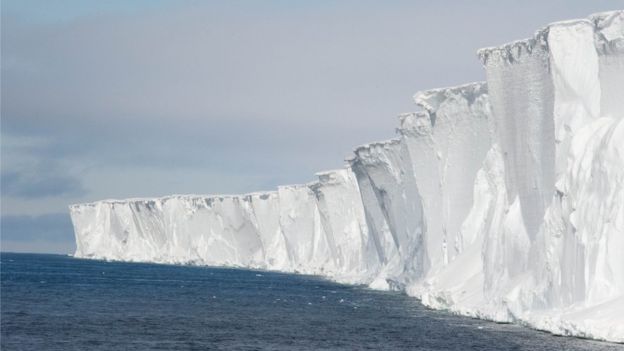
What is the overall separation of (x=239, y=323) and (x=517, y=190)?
40.2ft

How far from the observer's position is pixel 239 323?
42.0 metres

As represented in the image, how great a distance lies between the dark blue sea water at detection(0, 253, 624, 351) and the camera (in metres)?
33.3

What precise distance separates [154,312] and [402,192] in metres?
23.7

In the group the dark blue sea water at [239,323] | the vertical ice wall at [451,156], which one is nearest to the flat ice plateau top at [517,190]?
the vertical ice wall at [451,156]

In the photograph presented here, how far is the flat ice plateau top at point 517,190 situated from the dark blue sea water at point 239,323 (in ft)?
5.00

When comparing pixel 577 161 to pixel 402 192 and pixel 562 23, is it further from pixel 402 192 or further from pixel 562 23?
pixel 402 192

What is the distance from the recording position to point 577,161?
35.8 m

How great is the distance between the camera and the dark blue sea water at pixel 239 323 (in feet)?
109

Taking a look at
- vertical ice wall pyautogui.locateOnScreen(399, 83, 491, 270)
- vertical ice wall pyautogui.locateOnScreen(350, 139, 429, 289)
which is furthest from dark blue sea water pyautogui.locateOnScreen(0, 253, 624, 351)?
vertical ice wall pyautogui.locateOnScreen(399, 83, 491, 270)

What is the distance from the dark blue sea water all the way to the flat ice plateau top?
1524mm

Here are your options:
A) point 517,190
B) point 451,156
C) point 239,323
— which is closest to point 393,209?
point 451,156

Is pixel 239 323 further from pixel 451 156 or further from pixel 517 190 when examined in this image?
pixel 451 156

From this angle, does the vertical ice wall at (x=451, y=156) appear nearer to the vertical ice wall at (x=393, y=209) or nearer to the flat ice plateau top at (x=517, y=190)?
the flat ice plateau top at (x=517, y=190)

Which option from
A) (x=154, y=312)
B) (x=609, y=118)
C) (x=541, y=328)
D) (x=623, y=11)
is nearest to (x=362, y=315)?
(x=154, y=312)
